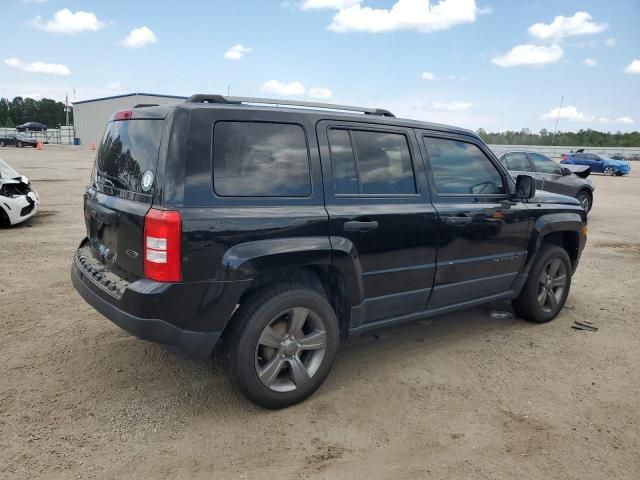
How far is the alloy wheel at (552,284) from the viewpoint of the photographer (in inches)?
191

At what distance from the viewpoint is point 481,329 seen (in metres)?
4.70

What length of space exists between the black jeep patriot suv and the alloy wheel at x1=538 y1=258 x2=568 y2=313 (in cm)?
102

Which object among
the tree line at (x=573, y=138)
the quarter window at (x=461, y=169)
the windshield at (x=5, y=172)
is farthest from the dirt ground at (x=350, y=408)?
the tree line at (x=573, y=138)

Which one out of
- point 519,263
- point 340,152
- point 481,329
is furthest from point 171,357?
point 519,263

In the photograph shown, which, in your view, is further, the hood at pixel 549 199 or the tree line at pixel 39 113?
the tree line at pixel 39 113

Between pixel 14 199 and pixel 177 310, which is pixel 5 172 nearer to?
pixel 14 199

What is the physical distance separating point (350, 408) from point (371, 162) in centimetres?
166

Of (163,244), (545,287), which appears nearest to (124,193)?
(163,244)

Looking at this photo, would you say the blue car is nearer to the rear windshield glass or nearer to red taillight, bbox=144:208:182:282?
the rear windshield glass

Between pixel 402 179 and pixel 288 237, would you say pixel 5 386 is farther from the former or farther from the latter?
pixel 402 179

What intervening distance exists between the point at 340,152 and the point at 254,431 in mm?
1837

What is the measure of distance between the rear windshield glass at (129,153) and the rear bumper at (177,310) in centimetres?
58

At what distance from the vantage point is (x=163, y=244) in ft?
8.73

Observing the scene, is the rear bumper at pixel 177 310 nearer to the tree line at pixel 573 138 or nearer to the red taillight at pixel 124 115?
the red taillight at pixel 124 115
